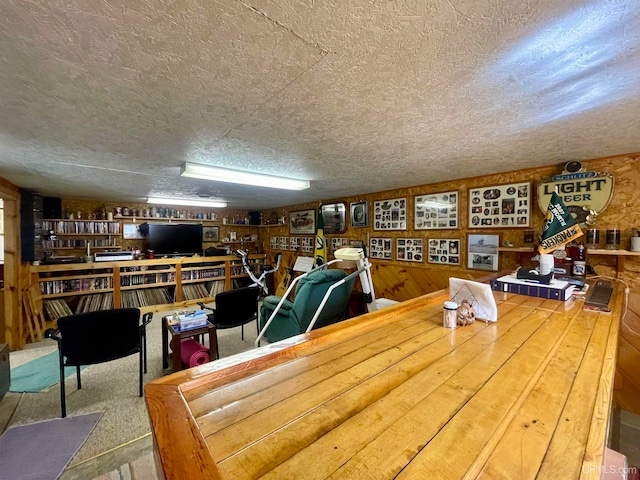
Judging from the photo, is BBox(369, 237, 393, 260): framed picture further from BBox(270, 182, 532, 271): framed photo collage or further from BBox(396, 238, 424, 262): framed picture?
BBox(396, 238, 424, 262): framed picture

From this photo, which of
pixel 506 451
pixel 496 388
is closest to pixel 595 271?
pixel 496 388

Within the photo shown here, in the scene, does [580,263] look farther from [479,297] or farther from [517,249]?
[479,297]

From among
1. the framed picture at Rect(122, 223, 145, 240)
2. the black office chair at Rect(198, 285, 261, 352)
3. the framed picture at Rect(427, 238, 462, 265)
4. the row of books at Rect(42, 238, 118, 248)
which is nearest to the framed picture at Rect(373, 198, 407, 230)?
the framed picture at Rect(427, 238, 462, 265)

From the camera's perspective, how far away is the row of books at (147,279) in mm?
5016

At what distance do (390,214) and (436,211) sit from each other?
0.75 metres

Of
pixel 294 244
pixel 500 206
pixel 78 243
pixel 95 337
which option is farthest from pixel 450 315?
pixel 78 243

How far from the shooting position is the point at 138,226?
5.60 metres

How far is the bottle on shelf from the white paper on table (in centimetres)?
152

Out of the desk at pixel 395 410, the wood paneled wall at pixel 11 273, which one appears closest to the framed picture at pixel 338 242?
the desk at pixel 395 410

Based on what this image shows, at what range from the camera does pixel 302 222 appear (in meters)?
5.90

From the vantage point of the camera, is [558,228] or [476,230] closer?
[558,228]

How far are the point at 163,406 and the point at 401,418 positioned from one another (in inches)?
27.9

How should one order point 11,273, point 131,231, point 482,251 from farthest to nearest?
point 131,231 → point 11,273 → point 482,251

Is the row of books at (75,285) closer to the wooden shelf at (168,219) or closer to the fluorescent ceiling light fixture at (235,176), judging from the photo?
the wooden shelf at (168,219)
